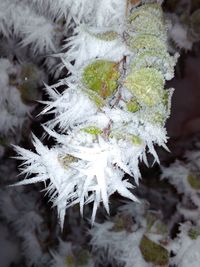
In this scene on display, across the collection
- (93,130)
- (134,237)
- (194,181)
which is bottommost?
(134,237)

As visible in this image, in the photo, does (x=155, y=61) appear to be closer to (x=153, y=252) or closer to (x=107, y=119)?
(x=107, y=119)

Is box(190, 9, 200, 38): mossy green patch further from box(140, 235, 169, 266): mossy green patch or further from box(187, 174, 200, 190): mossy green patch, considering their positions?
box(140, 235, 169, 266): mossy green patch

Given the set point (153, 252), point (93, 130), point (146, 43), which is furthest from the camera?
point (153, 252)

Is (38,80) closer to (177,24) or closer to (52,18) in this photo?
(52,18)

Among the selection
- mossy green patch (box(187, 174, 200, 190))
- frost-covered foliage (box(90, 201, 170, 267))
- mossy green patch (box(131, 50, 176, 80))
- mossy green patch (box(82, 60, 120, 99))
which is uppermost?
mossy green patch (box(131, 50, 176, 80))

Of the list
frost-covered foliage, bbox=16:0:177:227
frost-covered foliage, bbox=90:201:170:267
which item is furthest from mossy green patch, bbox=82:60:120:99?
frost-covered foliage, bbox=90:201:170:267

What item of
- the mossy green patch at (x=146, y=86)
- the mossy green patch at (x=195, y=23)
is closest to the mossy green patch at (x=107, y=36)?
the mossy green patch at (x=146, y=86)

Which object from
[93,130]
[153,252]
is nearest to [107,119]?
[93,130]
